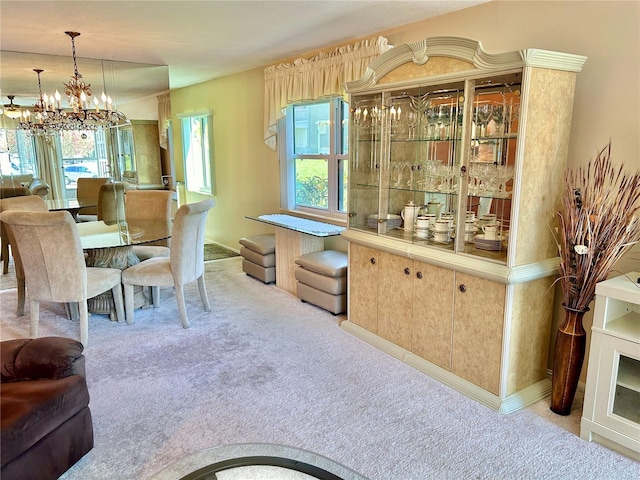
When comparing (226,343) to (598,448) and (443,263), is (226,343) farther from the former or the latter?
(598,448)

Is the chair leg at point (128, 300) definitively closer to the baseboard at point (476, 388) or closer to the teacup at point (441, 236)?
the baseboard at point (476, 388)

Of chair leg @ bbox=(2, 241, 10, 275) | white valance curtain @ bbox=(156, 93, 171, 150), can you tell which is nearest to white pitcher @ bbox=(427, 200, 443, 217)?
white valance curtain @ bbox=(156, 93, 171, 150)

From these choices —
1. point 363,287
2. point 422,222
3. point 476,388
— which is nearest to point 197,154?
point 363,287

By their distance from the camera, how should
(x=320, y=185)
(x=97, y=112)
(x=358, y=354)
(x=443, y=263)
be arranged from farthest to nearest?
(x=320, y=185) < (x=97, y=112) < (x=358, y=354) < (x=443, y=263)

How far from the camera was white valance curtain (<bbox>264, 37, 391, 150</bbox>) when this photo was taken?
3.82m

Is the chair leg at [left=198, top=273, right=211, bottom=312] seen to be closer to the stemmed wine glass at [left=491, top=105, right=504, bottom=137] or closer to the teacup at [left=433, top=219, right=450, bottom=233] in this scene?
the teacup at [left=433, top=219, right=450, bottom=233]

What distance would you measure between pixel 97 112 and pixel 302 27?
201 cm

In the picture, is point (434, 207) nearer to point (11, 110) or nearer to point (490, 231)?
point (490, 231)

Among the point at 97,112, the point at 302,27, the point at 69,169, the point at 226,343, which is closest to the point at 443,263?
the point at 226,343

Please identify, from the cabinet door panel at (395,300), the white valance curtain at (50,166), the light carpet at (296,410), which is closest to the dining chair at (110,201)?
the white valance curtain at (50,166)

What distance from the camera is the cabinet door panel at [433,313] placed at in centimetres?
283

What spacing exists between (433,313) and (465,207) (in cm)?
72

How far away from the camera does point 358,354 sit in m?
3.29

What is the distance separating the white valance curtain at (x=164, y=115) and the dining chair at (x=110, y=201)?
1071mm
